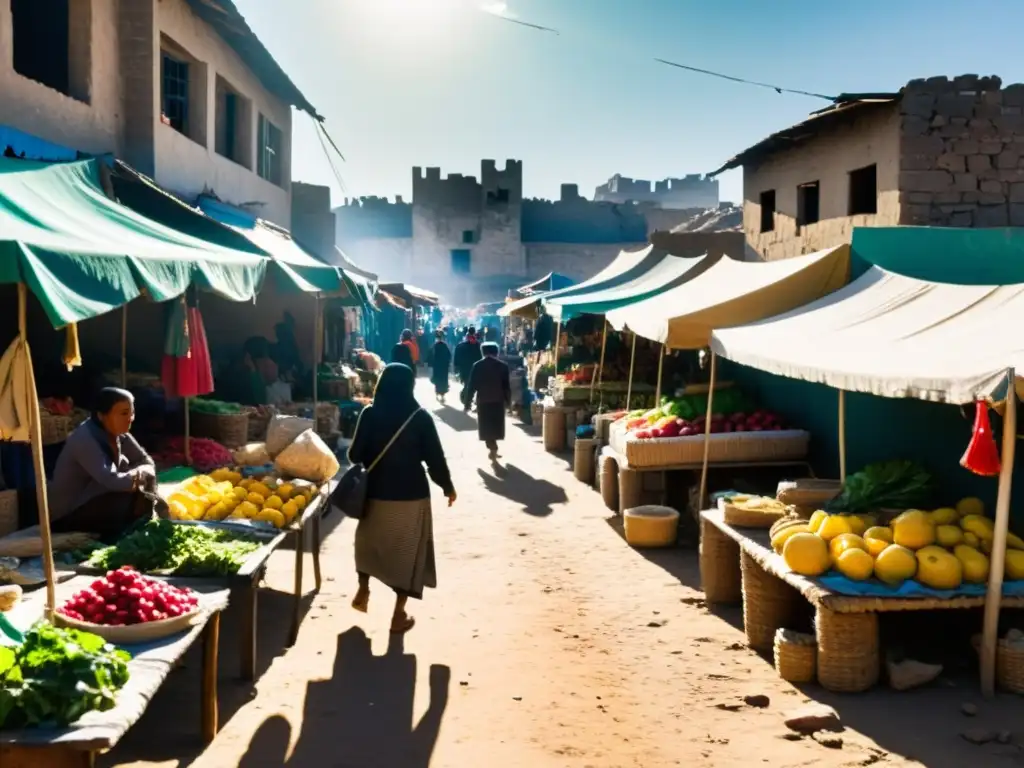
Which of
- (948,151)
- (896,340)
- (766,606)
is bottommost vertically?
(766,606)

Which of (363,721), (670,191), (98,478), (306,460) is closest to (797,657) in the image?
(363,721)

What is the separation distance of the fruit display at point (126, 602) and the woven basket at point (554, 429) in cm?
1012

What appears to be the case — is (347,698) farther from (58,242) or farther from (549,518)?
(549,518)

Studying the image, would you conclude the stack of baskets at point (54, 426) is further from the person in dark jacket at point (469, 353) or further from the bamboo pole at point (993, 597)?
the person in dark jacket at point (469, 353)

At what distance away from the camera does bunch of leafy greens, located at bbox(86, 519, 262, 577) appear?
15.4ft

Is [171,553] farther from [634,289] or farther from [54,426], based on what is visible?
[634,289]

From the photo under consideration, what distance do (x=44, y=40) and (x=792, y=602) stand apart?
8499 millimetres

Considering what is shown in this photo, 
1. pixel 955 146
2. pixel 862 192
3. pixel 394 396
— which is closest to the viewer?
pixel 394 396

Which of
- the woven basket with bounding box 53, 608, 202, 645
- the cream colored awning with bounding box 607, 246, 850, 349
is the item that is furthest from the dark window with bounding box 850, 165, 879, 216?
the woven basket with bounding box 53, 608, 202, 645

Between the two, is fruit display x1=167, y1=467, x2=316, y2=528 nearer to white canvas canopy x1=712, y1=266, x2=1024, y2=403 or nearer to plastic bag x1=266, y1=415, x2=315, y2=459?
plastic bag x1=266, y1=415, x2=315, y2=459

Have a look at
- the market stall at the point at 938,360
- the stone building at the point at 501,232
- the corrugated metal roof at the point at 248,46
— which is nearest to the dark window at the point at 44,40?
the corrugated metal roof at the point at 248,46

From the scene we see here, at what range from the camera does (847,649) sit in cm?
484

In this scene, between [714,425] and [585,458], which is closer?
[714,425]

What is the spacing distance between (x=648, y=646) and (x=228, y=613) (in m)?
2.68
